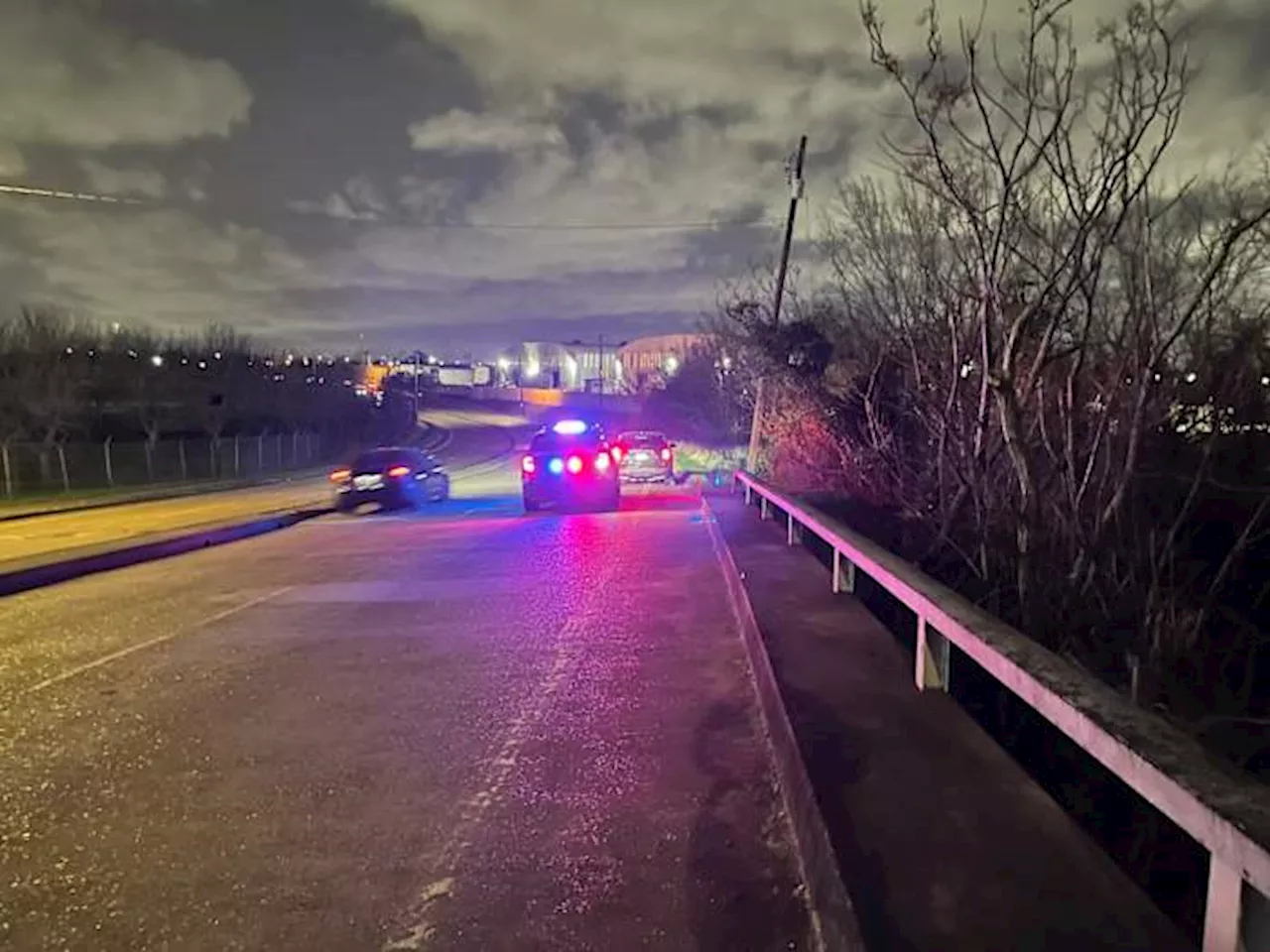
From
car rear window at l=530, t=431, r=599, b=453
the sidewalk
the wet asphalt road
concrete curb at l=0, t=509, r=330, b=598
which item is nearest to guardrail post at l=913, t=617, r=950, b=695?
the sidewalk

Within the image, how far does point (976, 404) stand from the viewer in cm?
1113

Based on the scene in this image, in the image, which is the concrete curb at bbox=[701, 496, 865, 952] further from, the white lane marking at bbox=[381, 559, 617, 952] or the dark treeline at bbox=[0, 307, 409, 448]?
the dark treeline at bbox=[0, 307, 409, 448]

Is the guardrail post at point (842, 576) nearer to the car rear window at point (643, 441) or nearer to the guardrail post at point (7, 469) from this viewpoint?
the car rear window at point (643, 441)

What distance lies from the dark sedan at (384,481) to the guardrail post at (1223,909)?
2351 centimetres

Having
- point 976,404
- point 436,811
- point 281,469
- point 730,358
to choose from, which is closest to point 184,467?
point 281,469

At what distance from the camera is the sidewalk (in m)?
3.36

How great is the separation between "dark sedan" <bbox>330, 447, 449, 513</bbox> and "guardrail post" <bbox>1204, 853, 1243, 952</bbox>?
77.1 ft

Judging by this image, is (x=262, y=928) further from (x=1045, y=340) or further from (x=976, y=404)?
(x=976, y=404)

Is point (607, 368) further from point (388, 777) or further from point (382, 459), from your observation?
point (388, 777)

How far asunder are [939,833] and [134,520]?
2678cm

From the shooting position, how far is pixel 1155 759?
3068mm

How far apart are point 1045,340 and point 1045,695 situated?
5.15 meters

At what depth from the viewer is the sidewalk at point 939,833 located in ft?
11.0

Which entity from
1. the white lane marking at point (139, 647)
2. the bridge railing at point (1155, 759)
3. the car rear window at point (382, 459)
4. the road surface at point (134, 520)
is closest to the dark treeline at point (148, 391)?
the road surface at point (134, 520)
